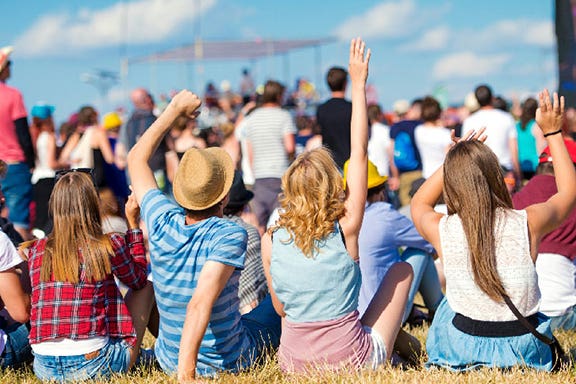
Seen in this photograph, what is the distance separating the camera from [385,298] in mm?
4227

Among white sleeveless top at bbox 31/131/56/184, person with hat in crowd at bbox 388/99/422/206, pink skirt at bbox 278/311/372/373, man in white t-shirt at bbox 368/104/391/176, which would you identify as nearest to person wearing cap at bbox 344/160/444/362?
pink skirt at bbox 278/311/372/373

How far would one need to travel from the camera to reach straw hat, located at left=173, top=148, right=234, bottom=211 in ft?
12.9

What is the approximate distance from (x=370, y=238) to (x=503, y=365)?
138cm

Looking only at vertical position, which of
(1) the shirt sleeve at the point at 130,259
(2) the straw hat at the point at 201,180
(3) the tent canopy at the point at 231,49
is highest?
(3) the tent canopy at the point at 231,49

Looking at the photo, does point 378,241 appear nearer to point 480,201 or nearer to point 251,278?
point 251,278

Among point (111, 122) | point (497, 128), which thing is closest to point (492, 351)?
point (497, 128)

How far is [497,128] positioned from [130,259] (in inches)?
223

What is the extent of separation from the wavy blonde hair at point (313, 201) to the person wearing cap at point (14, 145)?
177 inches

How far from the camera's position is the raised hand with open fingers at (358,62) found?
4.19 meters

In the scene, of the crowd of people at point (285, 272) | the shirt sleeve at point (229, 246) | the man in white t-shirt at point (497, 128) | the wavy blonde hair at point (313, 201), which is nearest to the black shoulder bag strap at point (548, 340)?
the crowd of people at point (285, 272)

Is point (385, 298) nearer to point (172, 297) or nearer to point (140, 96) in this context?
point (172, 297)

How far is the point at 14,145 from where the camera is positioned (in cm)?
775

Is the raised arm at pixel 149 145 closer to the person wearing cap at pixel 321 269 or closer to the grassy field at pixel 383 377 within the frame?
the person wearing cap at pixel 321 269

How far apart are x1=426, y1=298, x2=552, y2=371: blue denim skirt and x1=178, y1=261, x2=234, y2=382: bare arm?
3.84ft
